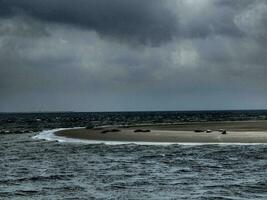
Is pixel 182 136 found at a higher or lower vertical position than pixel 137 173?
higher

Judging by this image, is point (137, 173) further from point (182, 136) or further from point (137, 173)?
point (182, 136)

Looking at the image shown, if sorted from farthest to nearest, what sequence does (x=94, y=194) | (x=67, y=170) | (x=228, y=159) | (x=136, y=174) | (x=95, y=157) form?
1. (x=95, y=157)
2. (x=228, y=159)
3. (x=67, y=170)
4. (x=136, y=174)
5. (x=94, y=194)

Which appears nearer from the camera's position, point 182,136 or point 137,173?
point 137,173

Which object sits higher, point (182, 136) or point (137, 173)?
point (182, 136)

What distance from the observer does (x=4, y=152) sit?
48.1 metres

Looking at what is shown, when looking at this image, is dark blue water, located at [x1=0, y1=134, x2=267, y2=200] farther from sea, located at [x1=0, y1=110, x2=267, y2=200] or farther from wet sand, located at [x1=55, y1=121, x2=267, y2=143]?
wet sand, located at [x1=55, y1=121, x2=267, y2=143]

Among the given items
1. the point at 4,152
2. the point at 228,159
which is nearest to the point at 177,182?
the point at 228,159

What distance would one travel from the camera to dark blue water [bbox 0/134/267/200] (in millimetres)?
24734

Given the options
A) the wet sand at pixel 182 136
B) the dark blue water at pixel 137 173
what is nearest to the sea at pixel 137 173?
the dark blue water at pixel 137 173

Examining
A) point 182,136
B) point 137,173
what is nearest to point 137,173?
point 137,173

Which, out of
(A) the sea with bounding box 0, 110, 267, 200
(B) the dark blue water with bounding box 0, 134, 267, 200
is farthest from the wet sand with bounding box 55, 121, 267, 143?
(B) the dark blue water with bounding box 0, 134, 267, 200

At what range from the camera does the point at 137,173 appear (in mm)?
31406

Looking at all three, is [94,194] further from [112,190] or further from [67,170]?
[67,170]

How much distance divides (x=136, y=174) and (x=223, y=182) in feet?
19.5
